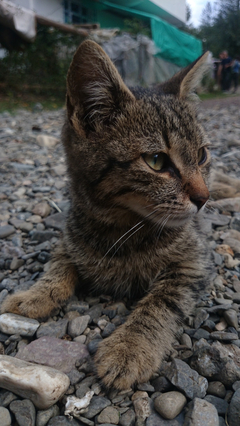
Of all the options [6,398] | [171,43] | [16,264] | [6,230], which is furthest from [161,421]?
[171,43]

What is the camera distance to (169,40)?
1650cm

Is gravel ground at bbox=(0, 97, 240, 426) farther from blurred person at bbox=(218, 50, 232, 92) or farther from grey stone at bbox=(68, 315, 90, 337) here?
blurred person at bbox=(218, 50, 232, 92)

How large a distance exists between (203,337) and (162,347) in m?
0.28

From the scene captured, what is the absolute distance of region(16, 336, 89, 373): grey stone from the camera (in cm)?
183

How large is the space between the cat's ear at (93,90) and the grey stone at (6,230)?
5.19 ft

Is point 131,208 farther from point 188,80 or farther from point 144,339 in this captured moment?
point 188,80

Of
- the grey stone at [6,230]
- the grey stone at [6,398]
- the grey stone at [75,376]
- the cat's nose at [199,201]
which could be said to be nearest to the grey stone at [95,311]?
the grey stone at [75,376]

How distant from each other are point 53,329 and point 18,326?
215 mm

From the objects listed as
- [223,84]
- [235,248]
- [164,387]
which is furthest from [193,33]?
[164,387]

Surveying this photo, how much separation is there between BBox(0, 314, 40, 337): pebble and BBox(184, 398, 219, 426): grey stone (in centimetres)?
103

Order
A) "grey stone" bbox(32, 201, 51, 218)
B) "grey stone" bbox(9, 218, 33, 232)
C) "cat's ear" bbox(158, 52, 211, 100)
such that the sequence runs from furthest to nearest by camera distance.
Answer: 1. "grey stone" bbox(32, 201, 51, 218)
2. "grey stone" bbox(9, 218, 33, 232)
3. "cat's ear" bbox(158, 52, 211, 100)

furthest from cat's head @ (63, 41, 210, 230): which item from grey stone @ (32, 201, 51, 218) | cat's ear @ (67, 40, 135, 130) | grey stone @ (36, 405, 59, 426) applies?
grey stone @ (32, 201, 51, 218)

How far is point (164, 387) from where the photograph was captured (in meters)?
1.70

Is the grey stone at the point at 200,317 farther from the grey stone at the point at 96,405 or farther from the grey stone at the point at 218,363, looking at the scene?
the grey stone at the point at 96,405
